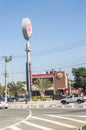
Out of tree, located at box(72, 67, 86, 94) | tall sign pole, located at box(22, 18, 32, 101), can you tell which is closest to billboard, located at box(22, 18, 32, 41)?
tall sign pole, located at box(22, 18, 32, 101)

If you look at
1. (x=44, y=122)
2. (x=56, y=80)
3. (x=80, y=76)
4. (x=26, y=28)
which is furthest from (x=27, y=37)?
(x=44, y=122)

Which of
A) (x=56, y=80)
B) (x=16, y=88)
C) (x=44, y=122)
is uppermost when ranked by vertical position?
(x=56, y=80)

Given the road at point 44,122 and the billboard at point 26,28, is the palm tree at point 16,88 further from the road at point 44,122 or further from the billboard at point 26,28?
the road at point 44,122

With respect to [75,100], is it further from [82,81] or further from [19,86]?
[82,81]

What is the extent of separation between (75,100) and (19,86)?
A: 2718cm

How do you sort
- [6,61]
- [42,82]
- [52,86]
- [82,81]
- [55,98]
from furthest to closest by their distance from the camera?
[82,81] < [52,86] < [42,82] < [55,98] < [6,61]

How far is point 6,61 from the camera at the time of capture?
232 feet

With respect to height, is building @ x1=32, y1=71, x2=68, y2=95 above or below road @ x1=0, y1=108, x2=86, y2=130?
above

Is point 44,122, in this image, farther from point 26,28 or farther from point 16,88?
point 16,88

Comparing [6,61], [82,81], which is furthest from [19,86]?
[82,81]

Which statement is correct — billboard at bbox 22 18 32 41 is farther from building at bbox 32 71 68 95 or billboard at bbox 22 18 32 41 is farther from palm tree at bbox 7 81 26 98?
building at bbox 32 71 68 95

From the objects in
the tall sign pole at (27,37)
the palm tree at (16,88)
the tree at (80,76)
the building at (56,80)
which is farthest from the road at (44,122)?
the tree at (80,76)

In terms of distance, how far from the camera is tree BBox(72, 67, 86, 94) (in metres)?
130

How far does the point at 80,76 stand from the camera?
438 ft
